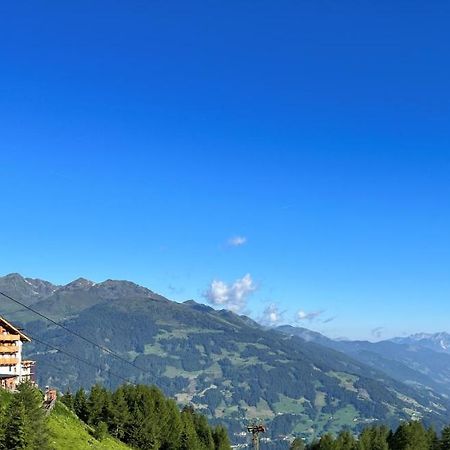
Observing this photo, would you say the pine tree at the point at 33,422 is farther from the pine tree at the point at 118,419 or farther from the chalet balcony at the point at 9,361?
the pine tree at the point at 118,419

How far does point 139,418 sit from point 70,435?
34927 millimetres

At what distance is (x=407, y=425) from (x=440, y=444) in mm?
8786

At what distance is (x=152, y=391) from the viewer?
134500mm

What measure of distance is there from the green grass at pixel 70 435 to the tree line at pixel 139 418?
13.8 ft

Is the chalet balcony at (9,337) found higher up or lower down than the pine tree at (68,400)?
higher up

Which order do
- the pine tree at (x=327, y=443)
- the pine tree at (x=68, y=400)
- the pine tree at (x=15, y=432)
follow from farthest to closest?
the pine tree at (x=327, y=443) → the pine tree at (x=68, y=400) → the pine tree at (x=15, y=432)

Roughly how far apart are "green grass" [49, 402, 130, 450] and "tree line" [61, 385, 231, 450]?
4.22 m

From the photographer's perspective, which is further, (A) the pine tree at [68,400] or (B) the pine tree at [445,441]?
(B) the pine tree at [445,441]

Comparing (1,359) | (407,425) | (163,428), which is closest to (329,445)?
(407,425)

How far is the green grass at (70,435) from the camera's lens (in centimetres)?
7856

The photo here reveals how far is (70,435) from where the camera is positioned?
84.0 metres

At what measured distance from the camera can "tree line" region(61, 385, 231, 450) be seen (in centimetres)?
11500

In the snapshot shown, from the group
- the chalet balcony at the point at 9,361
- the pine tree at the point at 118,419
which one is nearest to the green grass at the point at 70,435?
the chalet balcony at the point at 9,361

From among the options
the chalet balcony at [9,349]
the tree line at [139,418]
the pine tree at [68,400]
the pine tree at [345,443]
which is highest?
the chalet balcony at [9,349]
